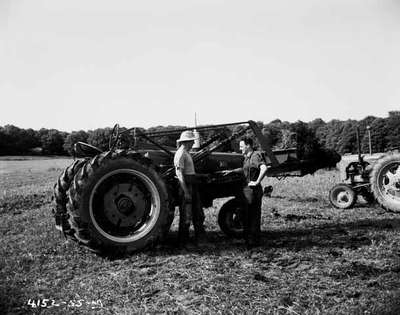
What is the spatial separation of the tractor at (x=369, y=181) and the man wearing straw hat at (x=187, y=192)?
4710 mm

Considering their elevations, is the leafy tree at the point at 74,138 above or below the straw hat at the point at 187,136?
above

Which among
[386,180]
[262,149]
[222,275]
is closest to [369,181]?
[386,180]

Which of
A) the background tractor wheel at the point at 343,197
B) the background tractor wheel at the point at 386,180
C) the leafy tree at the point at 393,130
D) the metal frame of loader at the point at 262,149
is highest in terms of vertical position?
the leafy tree at the point at 393,130

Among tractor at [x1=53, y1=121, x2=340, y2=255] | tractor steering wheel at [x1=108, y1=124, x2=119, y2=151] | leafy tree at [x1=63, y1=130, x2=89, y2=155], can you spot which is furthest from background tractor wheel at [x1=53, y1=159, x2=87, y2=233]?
leafy tree at [x1=63, y1=130, x2=89, y2=155]

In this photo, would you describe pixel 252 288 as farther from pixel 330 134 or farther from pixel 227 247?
pixel 330 134

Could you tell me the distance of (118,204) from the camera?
6113 mm

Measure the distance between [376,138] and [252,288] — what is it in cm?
5158

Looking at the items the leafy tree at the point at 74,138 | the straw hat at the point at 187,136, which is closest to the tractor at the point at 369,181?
the straw hat at the point at 187,136

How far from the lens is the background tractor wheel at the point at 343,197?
1031 cm

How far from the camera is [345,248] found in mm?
6016

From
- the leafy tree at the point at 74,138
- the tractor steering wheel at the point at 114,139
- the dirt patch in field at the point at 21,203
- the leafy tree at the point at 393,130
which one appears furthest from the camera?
the leafy tree at the point at 74,138

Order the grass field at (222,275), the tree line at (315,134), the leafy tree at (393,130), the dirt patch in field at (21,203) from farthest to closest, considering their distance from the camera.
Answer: the tree line at (315,134) < the leafy tree at (393,130) < the dirt patch in field at (21,203) < the grass field at (222,275)

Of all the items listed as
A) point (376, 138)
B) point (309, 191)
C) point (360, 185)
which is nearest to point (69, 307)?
point (360, 185)

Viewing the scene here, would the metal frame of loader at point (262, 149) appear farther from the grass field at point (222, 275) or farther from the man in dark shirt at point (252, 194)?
the grass field at point (222, 275)
